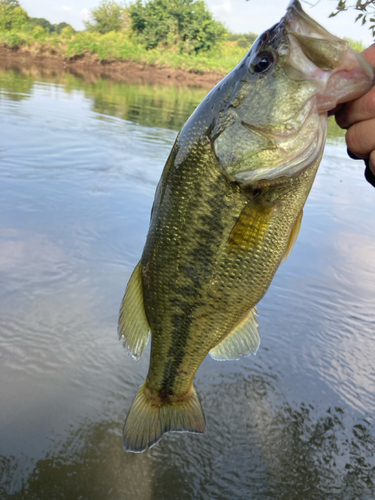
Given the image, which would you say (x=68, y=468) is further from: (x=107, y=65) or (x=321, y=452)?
(x=107, y=65)

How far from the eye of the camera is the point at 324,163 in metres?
12.3

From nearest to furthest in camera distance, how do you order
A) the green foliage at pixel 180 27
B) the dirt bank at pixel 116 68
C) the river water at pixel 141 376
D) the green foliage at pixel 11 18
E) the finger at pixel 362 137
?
the finger at pixel 362 137, the river water at pixel 141 376, the dirt bank at pixel 116 68, the green foliage at pixel 11 18, the green foliage at pixel 180 27

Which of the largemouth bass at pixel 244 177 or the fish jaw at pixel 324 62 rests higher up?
the fish jaw at pixel 324 62

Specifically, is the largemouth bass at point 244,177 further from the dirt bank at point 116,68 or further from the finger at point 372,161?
the dirt bank at point 116,68

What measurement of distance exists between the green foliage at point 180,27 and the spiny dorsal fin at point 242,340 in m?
53.3

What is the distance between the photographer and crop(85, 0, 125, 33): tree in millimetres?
58972

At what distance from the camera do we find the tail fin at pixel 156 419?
2141 mm

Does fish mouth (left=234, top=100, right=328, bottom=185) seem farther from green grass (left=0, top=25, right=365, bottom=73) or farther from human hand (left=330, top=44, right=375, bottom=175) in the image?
green grass (left=0, top=25, right=365, bottom=73)

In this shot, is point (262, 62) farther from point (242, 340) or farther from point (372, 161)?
point (242, 340)

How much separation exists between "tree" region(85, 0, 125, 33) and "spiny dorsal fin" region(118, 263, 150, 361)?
217ft

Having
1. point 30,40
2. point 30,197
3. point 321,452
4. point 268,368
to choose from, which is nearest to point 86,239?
point 30,197

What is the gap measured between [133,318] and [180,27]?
55.7 m

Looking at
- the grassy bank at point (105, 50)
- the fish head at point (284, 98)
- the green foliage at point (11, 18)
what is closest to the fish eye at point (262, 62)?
the fish head at point (284, 98)

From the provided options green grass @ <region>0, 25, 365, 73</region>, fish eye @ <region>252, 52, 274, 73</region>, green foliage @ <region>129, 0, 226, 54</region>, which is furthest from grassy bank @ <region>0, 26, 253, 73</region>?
fish eye @ <region>252, 52, 274, 73</region>
